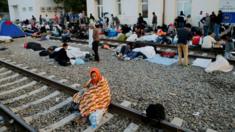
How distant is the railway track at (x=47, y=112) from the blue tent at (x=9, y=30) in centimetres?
1417

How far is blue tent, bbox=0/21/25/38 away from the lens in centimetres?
2070

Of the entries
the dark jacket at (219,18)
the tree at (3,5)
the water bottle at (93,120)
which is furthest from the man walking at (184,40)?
the tree at (3,5)

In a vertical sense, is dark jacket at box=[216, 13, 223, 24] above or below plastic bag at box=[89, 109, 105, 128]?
above

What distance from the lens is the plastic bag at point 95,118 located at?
16.9ft

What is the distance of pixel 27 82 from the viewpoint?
827 cm

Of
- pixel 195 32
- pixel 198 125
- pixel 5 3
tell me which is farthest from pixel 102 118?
pixel 5 3

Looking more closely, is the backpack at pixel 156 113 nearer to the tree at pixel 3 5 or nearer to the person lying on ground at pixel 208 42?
the person lying on ground at pixel 208 42

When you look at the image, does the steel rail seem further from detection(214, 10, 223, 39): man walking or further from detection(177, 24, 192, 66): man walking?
detection(214, 10, 223, 39): man walking

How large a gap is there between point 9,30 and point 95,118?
62.8 feet

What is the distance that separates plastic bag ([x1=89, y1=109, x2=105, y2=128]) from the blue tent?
18.2 metres

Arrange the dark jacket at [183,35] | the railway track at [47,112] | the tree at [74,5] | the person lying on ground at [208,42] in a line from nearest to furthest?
the railway track at [47,112] → the dark jacket at [183,35] → the person lying on ground at [208,42] → the tree at [74,5]

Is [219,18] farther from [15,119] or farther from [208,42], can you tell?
[15,119]

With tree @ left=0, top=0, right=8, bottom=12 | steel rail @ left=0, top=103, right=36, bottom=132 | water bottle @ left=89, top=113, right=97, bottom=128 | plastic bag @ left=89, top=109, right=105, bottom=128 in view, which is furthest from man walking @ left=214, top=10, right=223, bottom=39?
tree @ left=0, top=0, right=8, bottom=12

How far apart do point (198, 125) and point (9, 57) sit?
36.3ft
